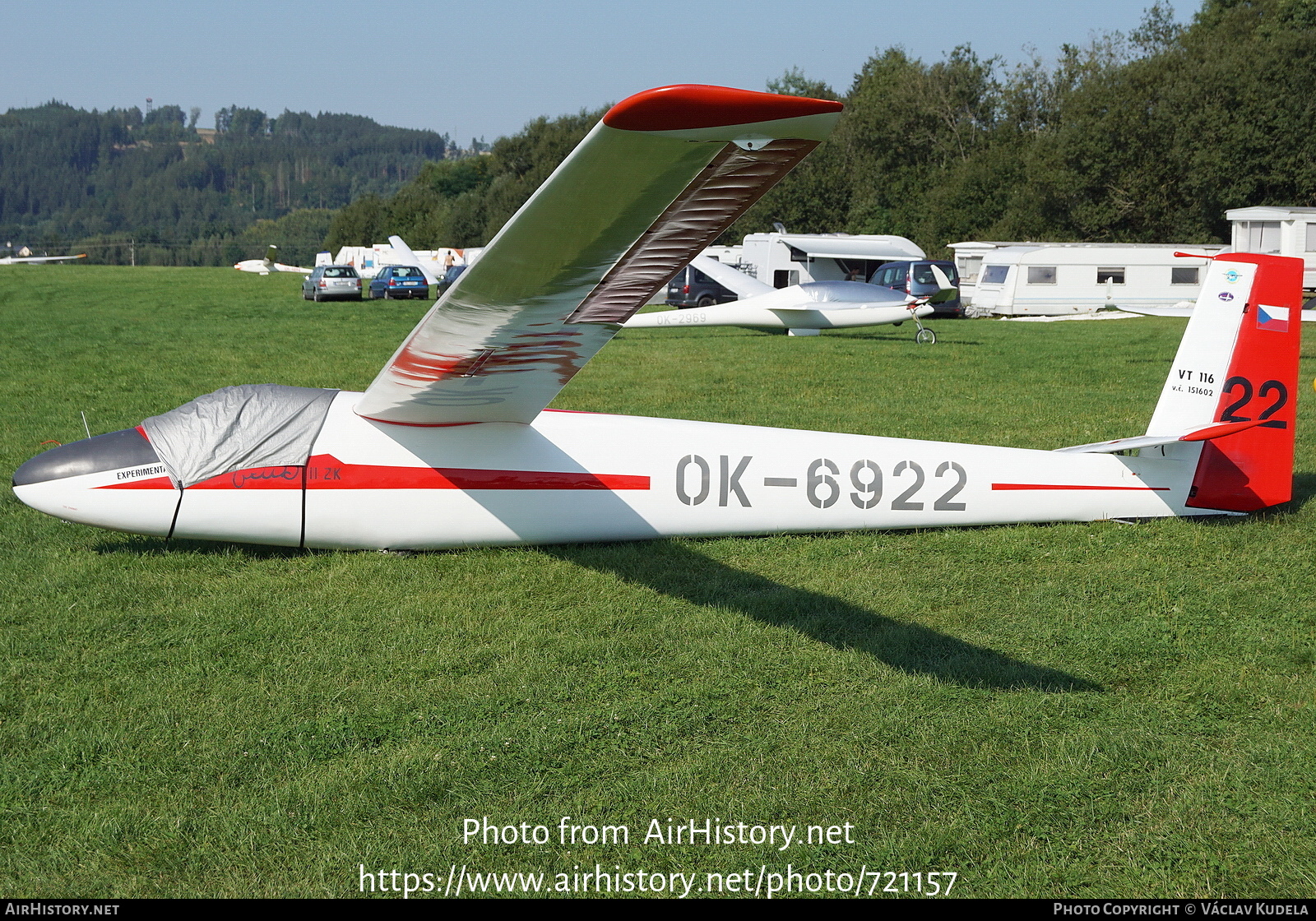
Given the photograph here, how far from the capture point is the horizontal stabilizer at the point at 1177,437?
6383 millimetres

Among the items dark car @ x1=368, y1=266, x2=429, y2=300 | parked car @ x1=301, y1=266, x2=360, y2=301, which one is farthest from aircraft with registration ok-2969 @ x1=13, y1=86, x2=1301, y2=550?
dark car @ x1=368, y1=266, x2=429, y2=300

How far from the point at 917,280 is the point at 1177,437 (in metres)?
23.2

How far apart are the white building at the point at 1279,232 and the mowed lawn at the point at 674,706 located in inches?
1040

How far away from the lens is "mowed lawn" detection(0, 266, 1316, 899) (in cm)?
350

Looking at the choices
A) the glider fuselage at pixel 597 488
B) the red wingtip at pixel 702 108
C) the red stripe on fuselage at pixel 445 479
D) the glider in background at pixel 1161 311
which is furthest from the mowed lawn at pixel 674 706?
the glider in background at pixel 1161 311

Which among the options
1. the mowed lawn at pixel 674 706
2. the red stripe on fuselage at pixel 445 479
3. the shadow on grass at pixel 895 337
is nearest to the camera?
the mowed lawn at pixel 674 706

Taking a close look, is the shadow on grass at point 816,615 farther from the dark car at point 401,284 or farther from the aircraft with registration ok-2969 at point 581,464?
the dark car at point 401,284

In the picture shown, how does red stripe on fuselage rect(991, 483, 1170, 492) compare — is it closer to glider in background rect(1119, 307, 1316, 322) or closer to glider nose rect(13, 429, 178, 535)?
glider nose rect(13, 429, 178, 535)

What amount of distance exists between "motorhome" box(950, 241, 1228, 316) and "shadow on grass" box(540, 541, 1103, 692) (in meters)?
26.5

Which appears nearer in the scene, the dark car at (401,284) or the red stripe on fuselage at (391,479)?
the red stripe on fuselage at (391,479)

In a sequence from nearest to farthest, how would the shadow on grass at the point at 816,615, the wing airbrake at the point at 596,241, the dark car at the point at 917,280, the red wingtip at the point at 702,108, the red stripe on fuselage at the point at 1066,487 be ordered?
the red wingtip at the point at 702,108 → the wing airbrake at the point at 596,241 → the shadow on grass at the point at 816,615 → the red stripe on fuselage at the point at 1066,487 → the dark car at the point at 917,280

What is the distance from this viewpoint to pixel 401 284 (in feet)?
126

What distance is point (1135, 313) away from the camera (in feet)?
93.6

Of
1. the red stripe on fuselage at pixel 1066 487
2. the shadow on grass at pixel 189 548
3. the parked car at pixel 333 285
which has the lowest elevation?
the shadow on grass at pixel 189 548
